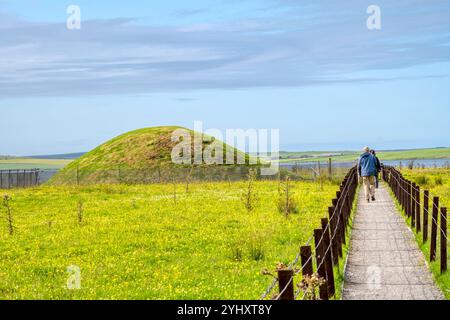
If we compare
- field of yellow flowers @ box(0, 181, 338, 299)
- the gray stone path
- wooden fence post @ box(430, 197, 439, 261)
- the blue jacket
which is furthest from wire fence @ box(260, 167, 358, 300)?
the blue jacket

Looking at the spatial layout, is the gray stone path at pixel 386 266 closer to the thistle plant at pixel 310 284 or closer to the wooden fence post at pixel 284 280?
the thistle plant at pixel 310 284

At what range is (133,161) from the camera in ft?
268

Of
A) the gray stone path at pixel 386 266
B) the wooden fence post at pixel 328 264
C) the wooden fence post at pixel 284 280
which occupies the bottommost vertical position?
the gray stone path at pixel 386 266

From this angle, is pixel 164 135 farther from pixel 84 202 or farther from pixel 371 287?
pixel 371 287

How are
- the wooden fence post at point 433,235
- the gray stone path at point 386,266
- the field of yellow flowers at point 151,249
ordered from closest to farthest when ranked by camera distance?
the gray stone path at point 386,266
the field of yellow flowers at point 151,249
the wooden fence post at point 433,235

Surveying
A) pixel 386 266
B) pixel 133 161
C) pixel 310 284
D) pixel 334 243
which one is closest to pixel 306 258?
pixel 310 284

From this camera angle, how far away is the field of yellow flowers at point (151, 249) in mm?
13971

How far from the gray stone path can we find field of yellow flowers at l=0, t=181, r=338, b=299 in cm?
164

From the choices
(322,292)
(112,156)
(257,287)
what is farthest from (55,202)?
(112,156)

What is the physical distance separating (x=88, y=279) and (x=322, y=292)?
602 centimetres

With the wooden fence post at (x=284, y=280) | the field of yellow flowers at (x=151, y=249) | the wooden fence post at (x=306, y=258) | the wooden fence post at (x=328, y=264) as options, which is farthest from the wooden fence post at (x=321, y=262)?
the wooden fence post at (x=284, y=280)

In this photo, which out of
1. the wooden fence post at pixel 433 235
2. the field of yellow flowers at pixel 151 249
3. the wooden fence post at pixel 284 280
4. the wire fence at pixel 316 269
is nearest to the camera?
the wooden fence post at pixel 284 280

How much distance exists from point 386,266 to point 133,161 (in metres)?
68.2

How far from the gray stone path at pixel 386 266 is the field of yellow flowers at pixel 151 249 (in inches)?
64.4
